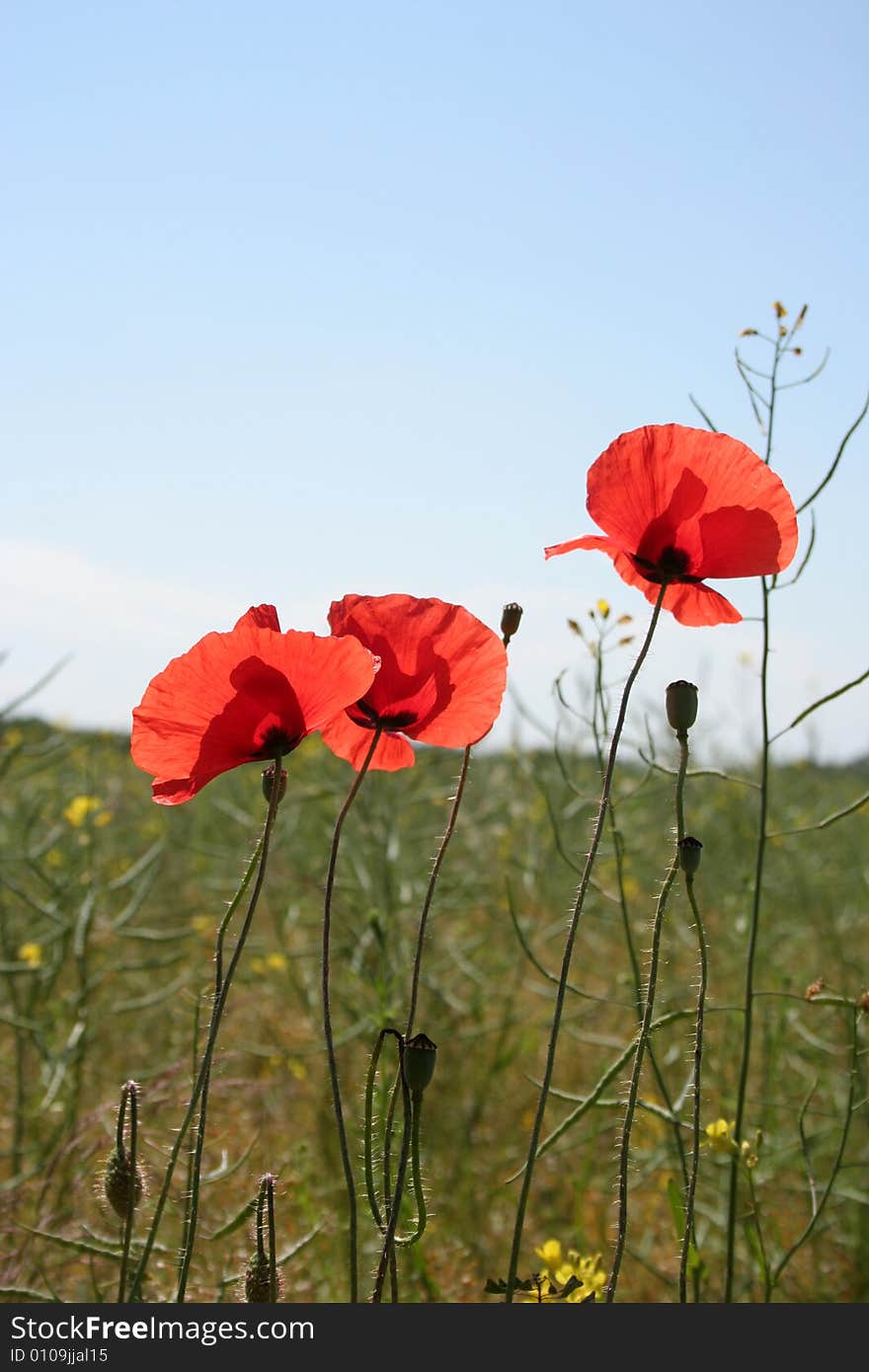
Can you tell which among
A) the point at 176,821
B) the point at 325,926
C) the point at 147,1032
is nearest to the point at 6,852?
the point at 147,1032

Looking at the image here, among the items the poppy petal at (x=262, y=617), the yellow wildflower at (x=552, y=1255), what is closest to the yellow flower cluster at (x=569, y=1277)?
the yellow wildflower at (x=552, y=1255)

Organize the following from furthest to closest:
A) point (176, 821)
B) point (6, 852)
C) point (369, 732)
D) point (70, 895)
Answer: point (176, 821) → point (6, 852) → point (70, 895) → point (369, 732)

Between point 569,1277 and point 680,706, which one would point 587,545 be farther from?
point 569,1277

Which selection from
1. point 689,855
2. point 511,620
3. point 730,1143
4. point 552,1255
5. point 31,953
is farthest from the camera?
point 31,953

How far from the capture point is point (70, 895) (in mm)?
2316

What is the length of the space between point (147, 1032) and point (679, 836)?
10.9 ft

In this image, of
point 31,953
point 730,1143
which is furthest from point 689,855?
point 31,953

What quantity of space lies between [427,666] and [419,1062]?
0.25 meters

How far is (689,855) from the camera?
725 mm

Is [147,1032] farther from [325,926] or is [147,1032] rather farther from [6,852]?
[325,926]

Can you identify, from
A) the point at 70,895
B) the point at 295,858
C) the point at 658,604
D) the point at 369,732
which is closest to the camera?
the point at 658,604

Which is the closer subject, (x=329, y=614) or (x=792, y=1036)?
(x=329, y=614)

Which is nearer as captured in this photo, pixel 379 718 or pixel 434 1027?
pixel 379 718

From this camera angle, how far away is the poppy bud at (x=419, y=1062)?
640 millimetres
